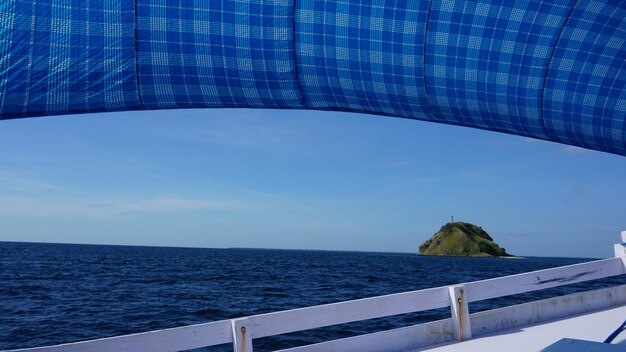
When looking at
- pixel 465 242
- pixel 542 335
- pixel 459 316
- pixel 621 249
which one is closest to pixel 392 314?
pixel 459 316

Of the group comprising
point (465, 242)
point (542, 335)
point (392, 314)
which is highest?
point (392, 314)

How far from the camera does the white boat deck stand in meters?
5.50

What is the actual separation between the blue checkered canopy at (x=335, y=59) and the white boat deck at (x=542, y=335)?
2.05 metres

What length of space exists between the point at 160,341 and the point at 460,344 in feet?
10.0

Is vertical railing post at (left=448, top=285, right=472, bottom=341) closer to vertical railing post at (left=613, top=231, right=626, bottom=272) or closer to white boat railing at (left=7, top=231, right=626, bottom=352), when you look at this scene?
white boat railing at (left=7, top=231, right=626, bottom=352)

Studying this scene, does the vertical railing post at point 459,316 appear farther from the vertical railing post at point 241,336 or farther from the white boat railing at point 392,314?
the vertical railing post at point 241,336

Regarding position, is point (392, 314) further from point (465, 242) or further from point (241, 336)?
point (465, 242)

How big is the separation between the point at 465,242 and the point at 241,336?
621 feet

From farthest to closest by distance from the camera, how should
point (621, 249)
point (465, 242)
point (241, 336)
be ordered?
point (465, 242) < point (621, 249) < point (241, 336)

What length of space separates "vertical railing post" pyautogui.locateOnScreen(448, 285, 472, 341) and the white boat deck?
120 millimetres

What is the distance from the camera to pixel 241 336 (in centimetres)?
481

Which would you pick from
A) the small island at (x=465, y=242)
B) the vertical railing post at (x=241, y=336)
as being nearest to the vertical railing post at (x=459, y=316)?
the vertical railing post at (x=241, y=336)

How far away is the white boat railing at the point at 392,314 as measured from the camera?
4.62m

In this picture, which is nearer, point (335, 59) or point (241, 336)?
point (335, 59)
